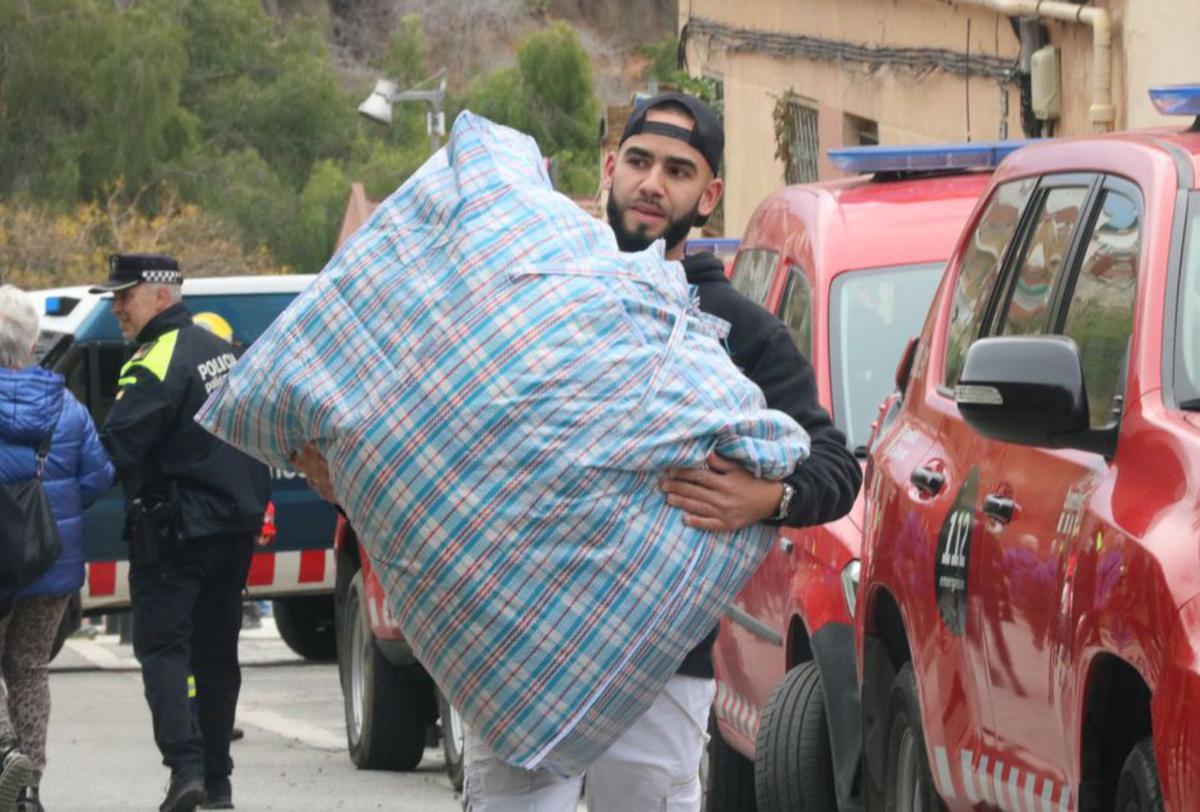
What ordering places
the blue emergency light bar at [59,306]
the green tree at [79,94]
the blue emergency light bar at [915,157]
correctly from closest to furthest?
the blue emergency light bar at [915,157] < the blue emergency light bar at [59,306] < the green tree at [79,94]

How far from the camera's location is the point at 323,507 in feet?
50.1

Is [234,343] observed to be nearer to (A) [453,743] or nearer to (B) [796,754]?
(A) [453,743]

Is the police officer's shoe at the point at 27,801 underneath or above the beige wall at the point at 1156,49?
underneath

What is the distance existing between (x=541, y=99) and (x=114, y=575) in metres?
69.0

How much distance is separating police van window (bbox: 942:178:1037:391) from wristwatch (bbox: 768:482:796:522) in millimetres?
1527

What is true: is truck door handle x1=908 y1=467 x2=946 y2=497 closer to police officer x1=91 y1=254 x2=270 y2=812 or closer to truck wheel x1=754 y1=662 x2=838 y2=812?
truck wheel x1=754 y1=662 x2=838 y2=812

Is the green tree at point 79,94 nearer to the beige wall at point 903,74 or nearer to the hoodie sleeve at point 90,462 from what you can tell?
the beige wall at point 903,74

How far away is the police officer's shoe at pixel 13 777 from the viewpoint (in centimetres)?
817

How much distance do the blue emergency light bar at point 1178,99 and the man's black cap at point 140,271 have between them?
16.1 feet

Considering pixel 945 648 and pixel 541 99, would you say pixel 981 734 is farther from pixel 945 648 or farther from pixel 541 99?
pixel 541 99

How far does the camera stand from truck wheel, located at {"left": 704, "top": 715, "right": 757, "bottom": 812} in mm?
8391

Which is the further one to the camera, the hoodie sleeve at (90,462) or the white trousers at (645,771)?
the hoodie sleeve at (90,462)

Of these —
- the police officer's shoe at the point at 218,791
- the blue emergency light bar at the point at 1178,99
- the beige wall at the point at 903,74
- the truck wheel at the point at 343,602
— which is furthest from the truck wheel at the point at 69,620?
the beige wall at the point at 903,74

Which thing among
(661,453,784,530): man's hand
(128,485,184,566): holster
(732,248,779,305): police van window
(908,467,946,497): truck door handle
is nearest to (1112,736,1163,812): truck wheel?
(661,453,784,530): man's hand
